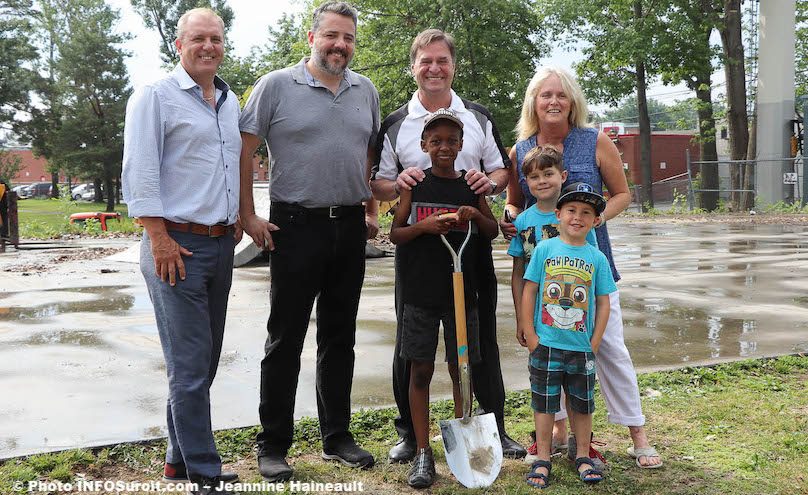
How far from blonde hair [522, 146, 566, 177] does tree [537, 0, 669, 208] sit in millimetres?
26654

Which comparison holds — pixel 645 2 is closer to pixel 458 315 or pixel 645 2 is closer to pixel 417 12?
pixel 417 12

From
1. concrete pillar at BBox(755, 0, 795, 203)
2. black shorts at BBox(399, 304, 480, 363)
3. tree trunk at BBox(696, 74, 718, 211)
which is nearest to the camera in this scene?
black shorts at BBox(399, 304, 480, 363)

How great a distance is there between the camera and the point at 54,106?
51.7m

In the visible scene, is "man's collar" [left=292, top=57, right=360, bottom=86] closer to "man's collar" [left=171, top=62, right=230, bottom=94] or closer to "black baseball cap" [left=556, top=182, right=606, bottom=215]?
"man's collar" [left=171, top=62, right=230, bottom=94]

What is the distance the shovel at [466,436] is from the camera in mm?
3889

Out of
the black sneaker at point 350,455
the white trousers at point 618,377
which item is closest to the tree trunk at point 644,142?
the white trousers at point 618,377

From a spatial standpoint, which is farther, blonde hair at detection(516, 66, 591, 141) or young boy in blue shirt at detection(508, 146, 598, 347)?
blonde hair at detection(516, 66, 591, 141)

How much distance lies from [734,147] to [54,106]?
4111cm

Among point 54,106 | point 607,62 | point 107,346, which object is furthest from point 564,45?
point 54,106

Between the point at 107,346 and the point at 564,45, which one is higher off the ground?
the point at 564,45

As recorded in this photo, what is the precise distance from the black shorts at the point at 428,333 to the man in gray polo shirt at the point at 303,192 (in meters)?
0.52

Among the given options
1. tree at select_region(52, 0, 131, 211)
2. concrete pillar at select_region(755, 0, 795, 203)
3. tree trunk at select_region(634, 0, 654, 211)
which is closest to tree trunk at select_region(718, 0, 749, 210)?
concrete pillar at select_region(755, 0, 795, 203)

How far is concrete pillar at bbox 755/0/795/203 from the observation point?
25750mm

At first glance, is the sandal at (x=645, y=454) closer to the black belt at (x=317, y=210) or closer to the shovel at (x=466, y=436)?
the shovel at (x=466, y=436)
